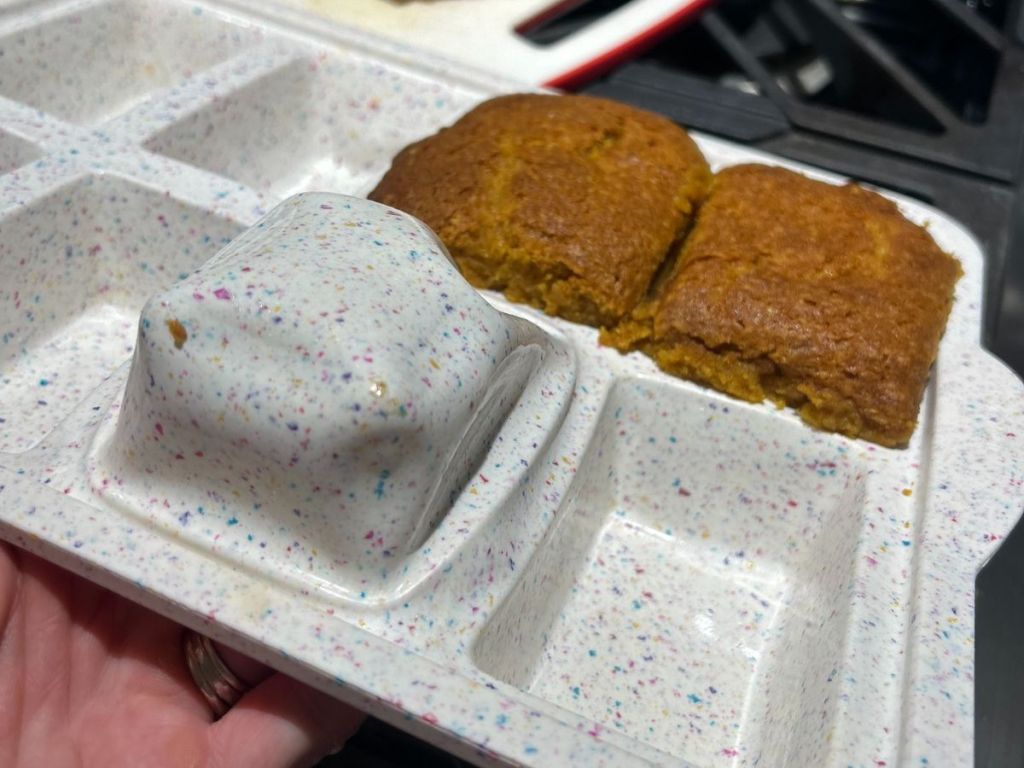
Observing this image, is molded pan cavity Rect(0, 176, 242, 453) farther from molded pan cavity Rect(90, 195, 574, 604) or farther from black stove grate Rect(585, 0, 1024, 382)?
black stove grate Rect(585, 0, 1024, 382)

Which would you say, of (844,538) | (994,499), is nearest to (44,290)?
(844,538)

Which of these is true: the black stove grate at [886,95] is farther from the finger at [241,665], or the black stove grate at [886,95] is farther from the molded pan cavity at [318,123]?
the finger at [241,665]

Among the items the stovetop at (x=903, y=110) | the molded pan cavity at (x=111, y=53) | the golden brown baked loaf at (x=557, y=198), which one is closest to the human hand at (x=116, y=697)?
the stovetop at (x=903, y=110)

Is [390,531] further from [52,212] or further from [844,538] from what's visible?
[52,212]

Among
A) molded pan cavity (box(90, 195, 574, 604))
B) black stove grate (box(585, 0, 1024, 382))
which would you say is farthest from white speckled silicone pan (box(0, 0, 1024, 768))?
black stove grate (box(585, 0, 1024, 382))

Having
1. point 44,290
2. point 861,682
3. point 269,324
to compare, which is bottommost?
point 44,290

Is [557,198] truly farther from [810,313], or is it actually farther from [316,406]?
[316,406]

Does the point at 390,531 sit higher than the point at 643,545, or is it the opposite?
the point at 390,531
